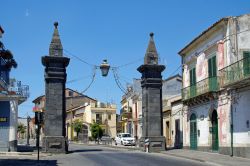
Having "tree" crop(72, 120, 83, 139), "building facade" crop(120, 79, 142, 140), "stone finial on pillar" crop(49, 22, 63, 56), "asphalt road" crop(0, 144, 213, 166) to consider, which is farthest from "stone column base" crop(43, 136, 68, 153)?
"tree" crop(72, 120, 83, 139)

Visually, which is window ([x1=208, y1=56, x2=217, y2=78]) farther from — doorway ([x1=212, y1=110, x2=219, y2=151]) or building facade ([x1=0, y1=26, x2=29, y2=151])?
building facade ([x1=0, y1=26, x2=29, y2=151])

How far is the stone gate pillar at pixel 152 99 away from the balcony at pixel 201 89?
2366 millimetres

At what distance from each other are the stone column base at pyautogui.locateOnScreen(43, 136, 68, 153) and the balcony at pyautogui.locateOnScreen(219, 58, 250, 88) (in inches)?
429

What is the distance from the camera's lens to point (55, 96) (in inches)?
1164

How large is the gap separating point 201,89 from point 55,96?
9857mm

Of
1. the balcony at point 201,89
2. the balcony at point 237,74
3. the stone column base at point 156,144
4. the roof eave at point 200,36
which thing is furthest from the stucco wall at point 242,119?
the stone column base at point 156,144

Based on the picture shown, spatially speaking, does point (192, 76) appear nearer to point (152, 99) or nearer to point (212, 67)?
point (152, 99)

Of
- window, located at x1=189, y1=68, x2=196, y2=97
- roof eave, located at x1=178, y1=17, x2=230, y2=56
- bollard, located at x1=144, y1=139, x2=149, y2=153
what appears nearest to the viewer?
roof eave, located at x1=178, y1=17, x2=230, y2=56

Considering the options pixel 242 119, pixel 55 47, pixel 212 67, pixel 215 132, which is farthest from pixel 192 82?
pixel 55 47

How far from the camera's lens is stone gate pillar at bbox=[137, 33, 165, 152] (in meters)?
31.7

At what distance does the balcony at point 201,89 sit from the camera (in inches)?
→ 1111

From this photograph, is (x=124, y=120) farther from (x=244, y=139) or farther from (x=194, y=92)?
(x=244, y=139)

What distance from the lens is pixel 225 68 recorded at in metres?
25.7

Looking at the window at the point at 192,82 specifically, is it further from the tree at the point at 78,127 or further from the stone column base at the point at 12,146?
the tree at the point at 78,127
